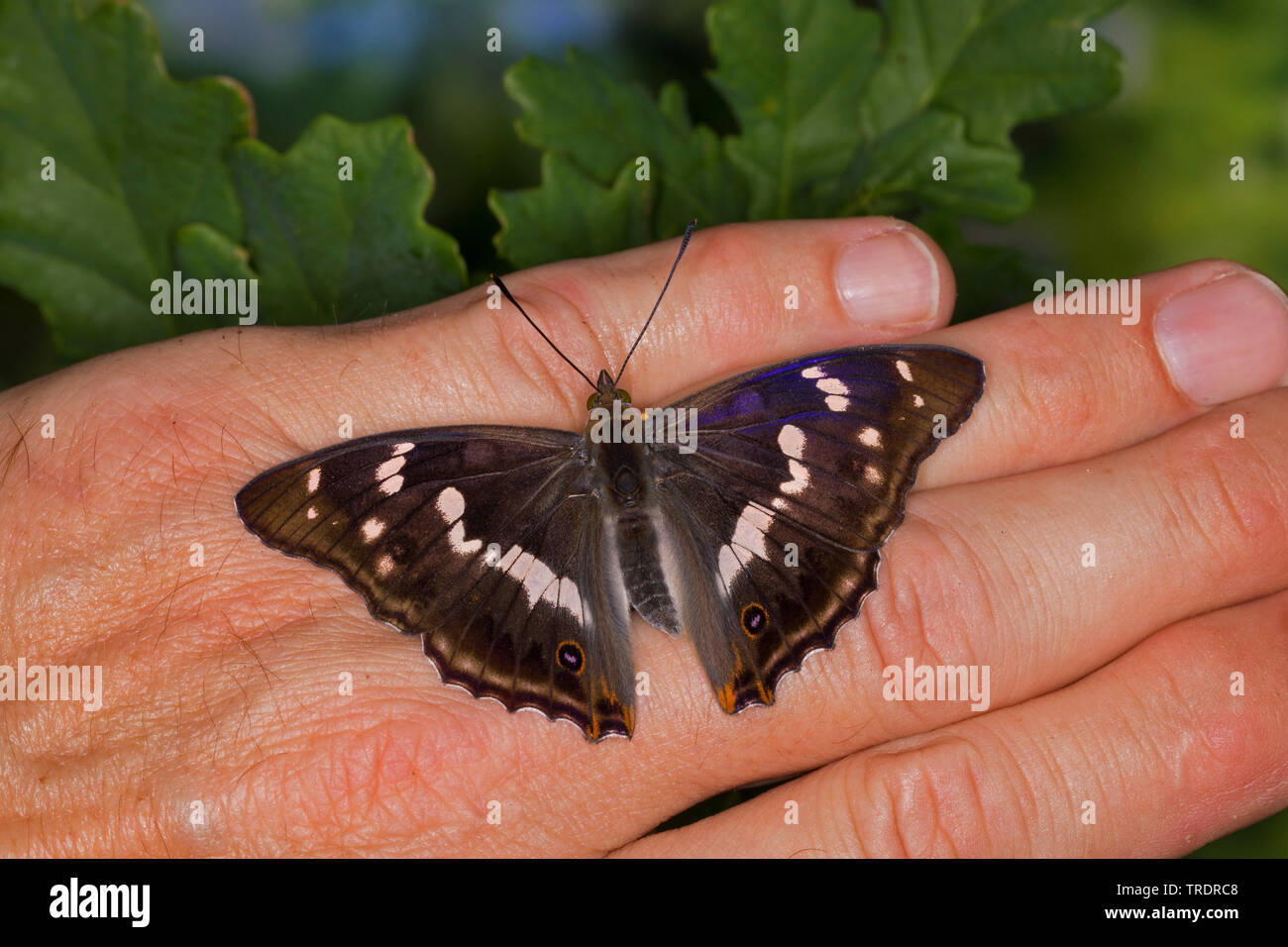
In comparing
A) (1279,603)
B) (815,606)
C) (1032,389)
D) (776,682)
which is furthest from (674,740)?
(1279,603)

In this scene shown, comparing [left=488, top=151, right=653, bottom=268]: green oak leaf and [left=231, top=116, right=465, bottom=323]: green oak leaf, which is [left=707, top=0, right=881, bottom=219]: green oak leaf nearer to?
[left=488, top=151, right=653, bottom=268]: green oak leaf

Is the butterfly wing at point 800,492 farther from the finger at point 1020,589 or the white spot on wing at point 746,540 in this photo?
the finger at point 1020,589

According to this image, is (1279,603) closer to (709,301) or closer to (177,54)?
(709,301)

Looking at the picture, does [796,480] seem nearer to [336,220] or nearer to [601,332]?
[601,332]

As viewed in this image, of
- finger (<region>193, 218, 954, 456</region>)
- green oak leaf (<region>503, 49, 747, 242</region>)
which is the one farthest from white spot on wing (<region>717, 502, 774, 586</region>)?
green oak leaf (<region>503, 49, 747, 242</region>)

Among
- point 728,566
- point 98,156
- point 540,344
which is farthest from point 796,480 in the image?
point 98,156

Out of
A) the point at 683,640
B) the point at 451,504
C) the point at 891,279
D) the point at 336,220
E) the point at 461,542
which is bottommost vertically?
the point at 683,640
